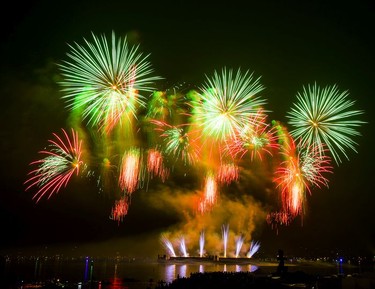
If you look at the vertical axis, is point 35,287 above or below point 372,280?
below

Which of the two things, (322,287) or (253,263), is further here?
(253,263)

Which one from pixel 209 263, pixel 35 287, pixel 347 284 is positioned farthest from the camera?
pixel 209 263

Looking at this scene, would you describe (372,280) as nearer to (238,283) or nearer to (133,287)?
(238,283)

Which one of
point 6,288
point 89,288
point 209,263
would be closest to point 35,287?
point 6,288

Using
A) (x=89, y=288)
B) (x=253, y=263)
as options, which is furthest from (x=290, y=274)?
(x=253, y=263)

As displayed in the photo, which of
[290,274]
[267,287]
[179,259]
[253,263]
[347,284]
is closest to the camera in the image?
[267,287]

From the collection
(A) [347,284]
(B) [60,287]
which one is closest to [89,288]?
(B) [60,287]

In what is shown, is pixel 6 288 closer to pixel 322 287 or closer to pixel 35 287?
pixel 35 287

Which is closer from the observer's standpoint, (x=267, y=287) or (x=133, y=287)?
(x=267, y=287)

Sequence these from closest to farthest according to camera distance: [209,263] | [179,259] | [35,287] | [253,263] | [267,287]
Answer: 1. [267,287]
2. [35,287]
3. [209,263]
4. [253,263]
5. [179,259]
